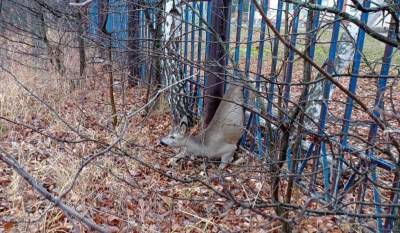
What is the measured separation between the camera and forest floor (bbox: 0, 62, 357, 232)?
2961 millimetres

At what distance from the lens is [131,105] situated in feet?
19.8

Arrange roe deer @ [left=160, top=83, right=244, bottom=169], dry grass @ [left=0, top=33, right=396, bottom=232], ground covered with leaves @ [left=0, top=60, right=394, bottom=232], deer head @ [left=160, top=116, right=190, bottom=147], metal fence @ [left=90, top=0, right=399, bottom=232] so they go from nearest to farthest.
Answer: metal fence @ [left=90, top=0, right=399, bottom=232] → ground covered with leaves @ [left=0, top=60, right=394, bottom=232] → dry grass @ [left=0, top=33, right=396, bottom=232] → roe deer @ [left=160, top=83, right=244, bottom=169] → deer head @ [left=160, top=116, right=190, bottom=147]

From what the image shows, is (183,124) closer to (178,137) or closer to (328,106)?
(178,137)

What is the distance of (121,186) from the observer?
3.62m

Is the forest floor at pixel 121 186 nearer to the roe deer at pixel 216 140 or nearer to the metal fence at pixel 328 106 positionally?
the roe deer at pixel 216 140

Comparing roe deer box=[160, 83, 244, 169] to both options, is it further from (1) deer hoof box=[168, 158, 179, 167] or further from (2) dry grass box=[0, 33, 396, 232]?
(2) dry grass box=[0, 33, 396, 232]

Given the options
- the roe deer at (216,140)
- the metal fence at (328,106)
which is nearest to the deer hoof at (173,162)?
the roe deer at (216,140)

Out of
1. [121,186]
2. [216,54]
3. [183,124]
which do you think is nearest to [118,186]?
[121,186]

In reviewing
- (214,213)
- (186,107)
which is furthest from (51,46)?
(214,213)

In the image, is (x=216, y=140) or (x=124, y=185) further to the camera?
(x=216, y=140)

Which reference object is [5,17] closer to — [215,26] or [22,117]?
[22,117]

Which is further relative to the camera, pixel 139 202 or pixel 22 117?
pixel 22 117

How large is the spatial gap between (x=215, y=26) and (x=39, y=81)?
351cm

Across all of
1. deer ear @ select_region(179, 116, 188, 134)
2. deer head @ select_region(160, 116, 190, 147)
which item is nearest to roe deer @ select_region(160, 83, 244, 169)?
deer head @ select_region(160, 116, 190, 147)
